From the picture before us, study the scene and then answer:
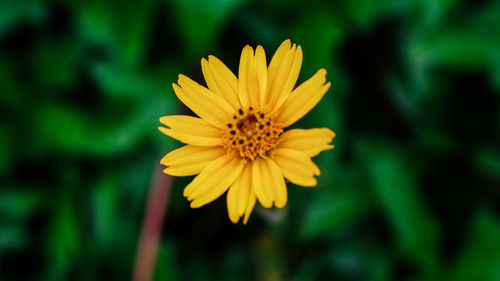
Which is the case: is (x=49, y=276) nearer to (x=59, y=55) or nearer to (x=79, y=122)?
(x=79, y=122)

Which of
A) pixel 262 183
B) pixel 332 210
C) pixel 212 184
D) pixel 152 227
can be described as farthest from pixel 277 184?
pixel 152 227

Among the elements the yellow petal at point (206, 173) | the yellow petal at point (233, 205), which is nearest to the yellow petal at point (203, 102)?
the yellow petal at point (206, 173)

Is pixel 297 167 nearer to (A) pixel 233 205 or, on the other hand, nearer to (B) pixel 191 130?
(A) pixel 233 205

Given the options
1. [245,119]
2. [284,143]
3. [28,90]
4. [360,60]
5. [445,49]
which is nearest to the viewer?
[284,143]

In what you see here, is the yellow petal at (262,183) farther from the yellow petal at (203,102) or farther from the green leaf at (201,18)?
the green leaf at (201,18)

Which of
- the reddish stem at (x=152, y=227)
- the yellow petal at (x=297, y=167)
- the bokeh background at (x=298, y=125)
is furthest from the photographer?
the reddish stem at (x=152, y=227)

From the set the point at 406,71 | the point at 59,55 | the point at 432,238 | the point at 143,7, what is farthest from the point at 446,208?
the point at 59,55
